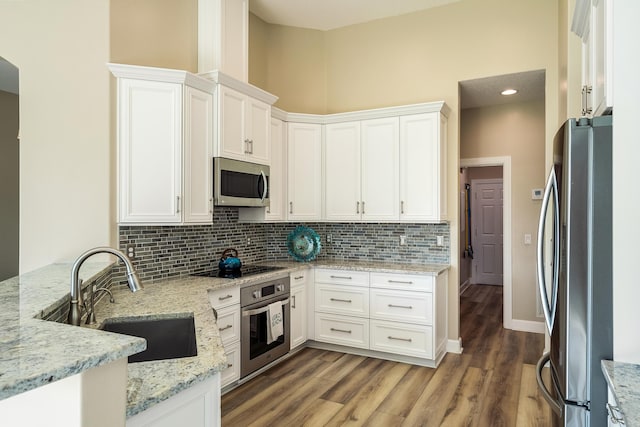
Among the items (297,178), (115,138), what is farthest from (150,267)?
(297,178)

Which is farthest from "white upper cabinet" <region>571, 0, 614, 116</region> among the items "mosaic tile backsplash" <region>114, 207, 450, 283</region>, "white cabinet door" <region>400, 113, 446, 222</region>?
"mosaic tile backsplash" <region>114, 207, 450, 283</region>

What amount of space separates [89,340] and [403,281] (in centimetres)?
308

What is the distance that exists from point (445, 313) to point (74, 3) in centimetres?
400

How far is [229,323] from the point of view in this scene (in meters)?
3.00

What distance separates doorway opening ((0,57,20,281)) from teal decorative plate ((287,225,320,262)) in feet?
11.3

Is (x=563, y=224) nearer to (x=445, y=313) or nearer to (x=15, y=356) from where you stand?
(x=15, y=356)

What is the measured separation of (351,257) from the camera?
14.8 ft

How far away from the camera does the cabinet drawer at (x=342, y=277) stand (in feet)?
12.6

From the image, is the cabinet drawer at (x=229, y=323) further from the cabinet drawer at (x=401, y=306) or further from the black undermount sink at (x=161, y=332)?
the cabinet drawer at (x=401, y=306)

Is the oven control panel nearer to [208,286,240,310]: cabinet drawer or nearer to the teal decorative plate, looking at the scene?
[208,286,240,310]: cabinet drawer

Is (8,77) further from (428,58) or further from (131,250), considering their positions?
(428,58)

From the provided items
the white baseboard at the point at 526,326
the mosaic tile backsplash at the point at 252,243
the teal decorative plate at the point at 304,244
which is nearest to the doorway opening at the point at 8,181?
the mosaic tile backsplash at the point at 252,243

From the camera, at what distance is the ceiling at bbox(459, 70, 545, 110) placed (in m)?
3.96

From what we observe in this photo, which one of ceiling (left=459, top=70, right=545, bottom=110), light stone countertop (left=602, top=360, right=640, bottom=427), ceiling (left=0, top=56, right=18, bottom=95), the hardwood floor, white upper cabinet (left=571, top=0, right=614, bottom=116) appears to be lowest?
the hardwood floor
